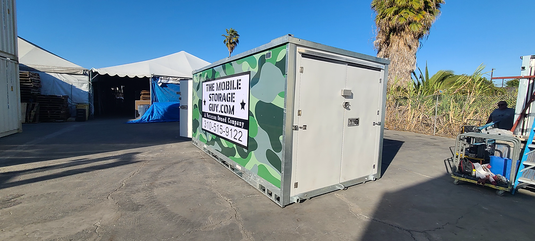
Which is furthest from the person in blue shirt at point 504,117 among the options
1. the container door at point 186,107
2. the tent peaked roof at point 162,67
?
the tent peaked roof at point 162,67

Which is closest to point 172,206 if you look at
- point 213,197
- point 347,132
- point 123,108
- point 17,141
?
point 213,197

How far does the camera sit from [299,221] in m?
3.05

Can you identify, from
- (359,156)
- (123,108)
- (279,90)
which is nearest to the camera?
(279,90)

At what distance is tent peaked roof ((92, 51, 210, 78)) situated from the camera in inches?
673

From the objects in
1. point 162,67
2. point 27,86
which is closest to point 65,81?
point 27,86

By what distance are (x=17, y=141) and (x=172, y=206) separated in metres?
8.28

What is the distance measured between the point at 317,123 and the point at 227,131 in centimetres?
217

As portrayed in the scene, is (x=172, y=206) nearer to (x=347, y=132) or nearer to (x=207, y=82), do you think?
(x=347, y=132)

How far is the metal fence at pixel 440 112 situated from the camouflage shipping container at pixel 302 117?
6.72 m

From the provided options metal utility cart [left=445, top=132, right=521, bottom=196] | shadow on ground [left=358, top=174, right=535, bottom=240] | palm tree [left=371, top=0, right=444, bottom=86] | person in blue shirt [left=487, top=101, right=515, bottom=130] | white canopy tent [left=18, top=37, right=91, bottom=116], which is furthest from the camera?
white canopy tent [left=18, top=37, right=91, bottom=116]

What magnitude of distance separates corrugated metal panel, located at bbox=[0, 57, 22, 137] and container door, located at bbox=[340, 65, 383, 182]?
38.5 feet

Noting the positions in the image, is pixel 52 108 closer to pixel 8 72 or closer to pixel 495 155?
pixel 8 72

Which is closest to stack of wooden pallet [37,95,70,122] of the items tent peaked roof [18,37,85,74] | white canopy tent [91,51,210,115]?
white canopy tent [91,51,210,115]

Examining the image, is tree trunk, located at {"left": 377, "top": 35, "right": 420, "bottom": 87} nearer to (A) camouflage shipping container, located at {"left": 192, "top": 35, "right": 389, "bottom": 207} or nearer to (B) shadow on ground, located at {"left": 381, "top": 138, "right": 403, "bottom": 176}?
(B) shadow on ground, located at {"left": 381, "top": 138, "right": 403, "bottom": 176}
